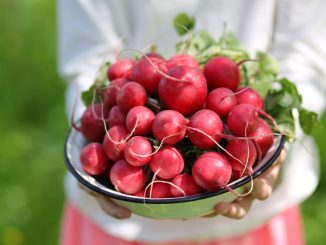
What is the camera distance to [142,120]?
0.89 metres

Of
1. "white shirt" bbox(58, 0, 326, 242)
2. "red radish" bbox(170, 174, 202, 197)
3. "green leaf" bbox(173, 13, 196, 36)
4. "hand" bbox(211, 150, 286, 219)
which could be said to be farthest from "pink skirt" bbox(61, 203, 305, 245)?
"green leaf" bbox(173, 13, 196, 36)

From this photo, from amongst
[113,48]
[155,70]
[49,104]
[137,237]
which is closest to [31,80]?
[49,104]

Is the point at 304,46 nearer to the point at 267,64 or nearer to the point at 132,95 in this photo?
the point at 267,64

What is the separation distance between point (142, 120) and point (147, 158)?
0.06 metres

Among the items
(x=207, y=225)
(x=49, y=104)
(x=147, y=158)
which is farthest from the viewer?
(x=49, y=104)

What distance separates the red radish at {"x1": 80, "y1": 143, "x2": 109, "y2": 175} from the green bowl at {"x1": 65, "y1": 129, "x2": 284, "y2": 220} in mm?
16

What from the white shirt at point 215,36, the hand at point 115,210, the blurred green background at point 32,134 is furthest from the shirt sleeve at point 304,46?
Result: the blurred green background at point 32,134

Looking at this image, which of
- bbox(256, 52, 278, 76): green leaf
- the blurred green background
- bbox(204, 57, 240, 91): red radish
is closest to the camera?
bbox(204, 57, 240, 91): red radish

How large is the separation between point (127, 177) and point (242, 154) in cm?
19

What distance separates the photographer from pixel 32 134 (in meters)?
2.29

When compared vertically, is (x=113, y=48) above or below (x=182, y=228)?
above

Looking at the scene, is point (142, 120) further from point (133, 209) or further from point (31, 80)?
point (31, 80)

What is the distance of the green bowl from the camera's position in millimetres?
861

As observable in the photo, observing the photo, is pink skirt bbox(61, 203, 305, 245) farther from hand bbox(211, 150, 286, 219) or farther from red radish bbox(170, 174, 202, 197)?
red radish bbox(170, 174, 202, 197)
